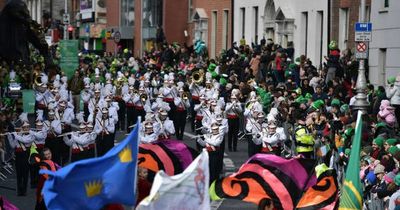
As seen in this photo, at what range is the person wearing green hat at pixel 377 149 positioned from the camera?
19556mm

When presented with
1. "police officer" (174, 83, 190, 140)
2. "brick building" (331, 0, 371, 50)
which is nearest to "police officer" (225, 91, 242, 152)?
"police officer" (174, 83, 190, 140)

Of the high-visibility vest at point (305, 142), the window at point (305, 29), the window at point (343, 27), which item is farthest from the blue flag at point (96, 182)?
the window at point (305, 29)

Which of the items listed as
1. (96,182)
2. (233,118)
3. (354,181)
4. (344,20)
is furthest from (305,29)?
(96,182)

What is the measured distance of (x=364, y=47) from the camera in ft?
99.3

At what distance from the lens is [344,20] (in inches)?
1608

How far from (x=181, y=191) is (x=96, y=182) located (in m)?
0.86

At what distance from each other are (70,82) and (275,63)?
582 centimetres

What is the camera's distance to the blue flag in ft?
42.6

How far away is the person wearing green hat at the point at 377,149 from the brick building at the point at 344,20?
1821 cm

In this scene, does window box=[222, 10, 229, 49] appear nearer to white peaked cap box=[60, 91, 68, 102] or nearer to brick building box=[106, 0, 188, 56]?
brick building box=[106, 0, 188, 56]

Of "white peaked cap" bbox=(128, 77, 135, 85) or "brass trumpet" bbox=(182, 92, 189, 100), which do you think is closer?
"brass trumpet" bbox=(182, 92, 189, 100)

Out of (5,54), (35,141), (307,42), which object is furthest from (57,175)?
(307,42)

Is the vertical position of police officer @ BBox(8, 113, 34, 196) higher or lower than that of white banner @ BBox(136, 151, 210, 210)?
lower

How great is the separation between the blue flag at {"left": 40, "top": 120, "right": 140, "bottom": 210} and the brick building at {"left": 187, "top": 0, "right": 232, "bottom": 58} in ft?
138
